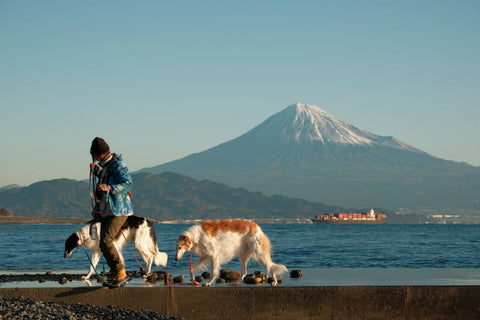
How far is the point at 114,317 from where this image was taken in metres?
8.37

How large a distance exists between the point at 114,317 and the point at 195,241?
1.77m

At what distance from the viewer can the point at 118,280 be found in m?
8.99

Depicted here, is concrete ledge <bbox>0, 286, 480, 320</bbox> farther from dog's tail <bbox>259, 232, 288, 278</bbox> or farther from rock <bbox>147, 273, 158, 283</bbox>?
rock <bbox>147, 273, 158, 283</bbox>

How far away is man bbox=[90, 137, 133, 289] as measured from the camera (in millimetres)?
8562

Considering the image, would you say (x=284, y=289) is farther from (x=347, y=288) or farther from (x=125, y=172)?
(x=125, y=172)

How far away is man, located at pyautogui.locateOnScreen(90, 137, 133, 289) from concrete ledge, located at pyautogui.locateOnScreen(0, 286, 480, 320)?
461 millimetres

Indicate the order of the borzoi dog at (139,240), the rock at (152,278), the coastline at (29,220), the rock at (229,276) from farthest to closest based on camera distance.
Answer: the coastline at (29,220)
the rock at (229,276)
the borzoi dog at (139,240)
the rock at (152,278)

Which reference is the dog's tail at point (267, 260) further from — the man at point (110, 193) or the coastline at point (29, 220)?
the coastline at point (29, 220)

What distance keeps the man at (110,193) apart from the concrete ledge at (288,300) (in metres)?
0.46

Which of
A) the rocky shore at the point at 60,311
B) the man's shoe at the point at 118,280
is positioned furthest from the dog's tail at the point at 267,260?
the man's shoe at the point at 118,280

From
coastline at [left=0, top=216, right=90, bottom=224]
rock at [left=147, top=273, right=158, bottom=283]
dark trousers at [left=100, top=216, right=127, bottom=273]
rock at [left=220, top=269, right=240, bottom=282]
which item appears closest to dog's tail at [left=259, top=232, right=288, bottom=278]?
rock at [left=220, top=269, right=240, bottom=282]

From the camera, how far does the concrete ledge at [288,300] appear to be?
8922mm

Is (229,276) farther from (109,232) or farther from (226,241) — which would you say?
(109,232)

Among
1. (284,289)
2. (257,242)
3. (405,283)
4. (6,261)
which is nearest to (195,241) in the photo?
(257,242)
